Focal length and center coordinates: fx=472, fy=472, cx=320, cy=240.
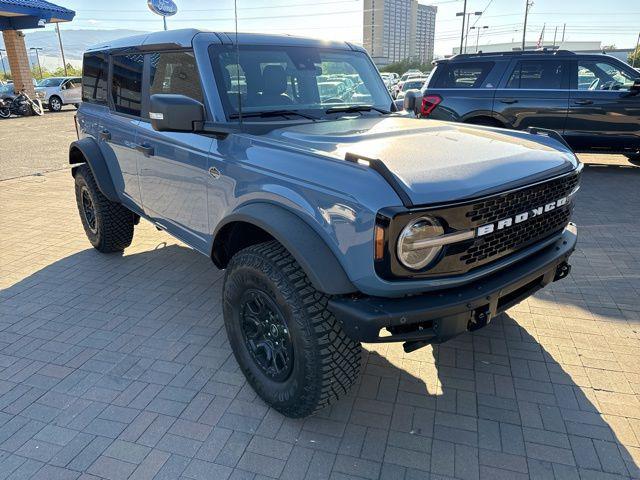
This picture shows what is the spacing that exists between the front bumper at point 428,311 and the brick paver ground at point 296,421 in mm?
683

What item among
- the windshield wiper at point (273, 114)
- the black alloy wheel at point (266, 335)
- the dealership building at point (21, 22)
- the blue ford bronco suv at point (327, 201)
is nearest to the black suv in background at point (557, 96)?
the blue ford bronco suv at point (327, 201)

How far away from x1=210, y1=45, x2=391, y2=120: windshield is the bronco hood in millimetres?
318

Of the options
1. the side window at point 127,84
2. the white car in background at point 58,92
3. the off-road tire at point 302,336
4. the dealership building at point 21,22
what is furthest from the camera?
the white car in background at point 58,92

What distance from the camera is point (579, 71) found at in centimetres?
805

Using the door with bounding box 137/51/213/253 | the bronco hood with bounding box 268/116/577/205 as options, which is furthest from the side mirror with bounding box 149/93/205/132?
the bronco hood with bounding box 268/116/577/205

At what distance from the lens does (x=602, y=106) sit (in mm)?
7934

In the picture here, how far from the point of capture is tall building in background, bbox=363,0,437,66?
232ft

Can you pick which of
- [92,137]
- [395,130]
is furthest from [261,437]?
[92,137]

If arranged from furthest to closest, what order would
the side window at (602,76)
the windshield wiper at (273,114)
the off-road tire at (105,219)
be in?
the side window at (602,76)
the off-road tire at (105,219)
the windshield wiper at (273,114)

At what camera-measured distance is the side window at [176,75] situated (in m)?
3.09

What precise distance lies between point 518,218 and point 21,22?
24.7m

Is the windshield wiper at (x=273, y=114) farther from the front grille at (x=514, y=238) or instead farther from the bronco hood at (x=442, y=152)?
the front grille at (x=514, y=238)

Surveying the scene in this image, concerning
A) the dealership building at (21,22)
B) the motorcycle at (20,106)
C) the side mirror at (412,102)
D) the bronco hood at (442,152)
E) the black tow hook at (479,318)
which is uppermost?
the dealership building at (21,22)

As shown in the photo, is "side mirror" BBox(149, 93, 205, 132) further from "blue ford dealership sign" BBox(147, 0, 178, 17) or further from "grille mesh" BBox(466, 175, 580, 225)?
"blue ford dealership sign" BBox(147, 0, 178, 17)
